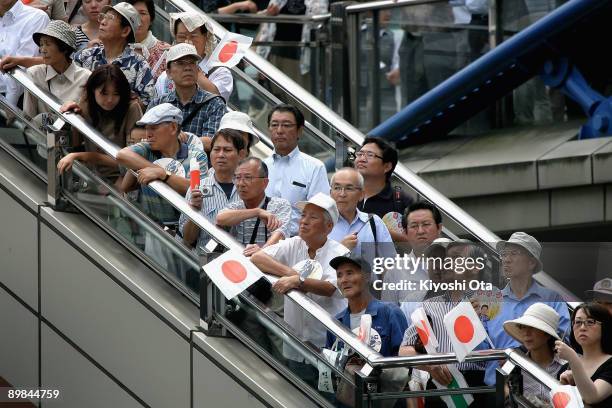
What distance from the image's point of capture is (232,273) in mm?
8539

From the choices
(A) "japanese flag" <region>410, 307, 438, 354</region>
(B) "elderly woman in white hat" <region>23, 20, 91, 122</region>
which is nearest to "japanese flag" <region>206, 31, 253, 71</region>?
(B) "elderly woman in white hat" <region>23, 20, 91, 122</region>

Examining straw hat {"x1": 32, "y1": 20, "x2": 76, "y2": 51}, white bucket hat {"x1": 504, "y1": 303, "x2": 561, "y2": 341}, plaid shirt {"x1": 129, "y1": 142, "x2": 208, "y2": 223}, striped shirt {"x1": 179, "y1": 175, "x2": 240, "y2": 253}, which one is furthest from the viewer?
straw hat {"x1": 32, "y1": 20, "x2": 76, "y2": 51}

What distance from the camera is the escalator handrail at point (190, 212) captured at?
26.9ft

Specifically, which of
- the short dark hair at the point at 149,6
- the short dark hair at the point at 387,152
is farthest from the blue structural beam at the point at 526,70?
the short dark hair at the point at 387,152

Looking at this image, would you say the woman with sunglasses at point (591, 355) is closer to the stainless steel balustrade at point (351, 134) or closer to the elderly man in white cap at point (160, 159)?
the stainless steel balustrade at point (351, 134)

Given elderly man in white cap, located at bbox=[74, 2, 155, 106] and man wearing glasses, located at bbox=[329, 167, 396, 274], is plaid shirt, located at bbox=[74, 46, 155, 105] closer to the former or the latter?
elderly man in white cap, located at bbox=[74, 2, 155, 106]

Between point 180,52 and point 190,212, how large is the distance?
1.63 meters

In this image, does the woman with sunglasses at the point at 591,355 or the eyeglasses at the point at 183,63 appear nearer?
the woman with sunglasses at the point at 591,355

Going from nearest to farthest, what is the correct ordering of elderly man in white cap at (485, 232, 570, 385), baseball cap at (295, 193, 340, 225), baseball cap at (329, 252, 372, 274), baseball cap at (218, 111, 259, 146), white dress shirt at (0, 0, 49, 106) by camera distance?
elderly man in white cap at (485, 232, 570, 385) → baseball cap at (329, 252, 372, 274) → baseball cap at (295, 193, 340, 225) → baseball cap at (218, 111, 259, 146) → white dress shirt at (0, 0, 49, 106)

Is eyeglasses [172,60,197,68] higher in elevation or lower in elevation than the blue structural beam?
lower

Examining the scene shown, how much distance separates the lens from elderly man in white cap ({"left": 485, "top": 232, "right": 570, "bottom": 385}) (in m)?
7.89

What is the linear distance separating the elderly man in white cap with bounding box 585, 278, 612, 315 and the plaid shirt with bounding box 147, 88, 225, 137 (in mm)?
3449

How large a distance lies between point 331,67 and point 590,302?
7065 mm

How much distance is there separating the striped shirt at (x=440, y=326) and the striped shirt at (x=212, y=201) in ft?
4.90
